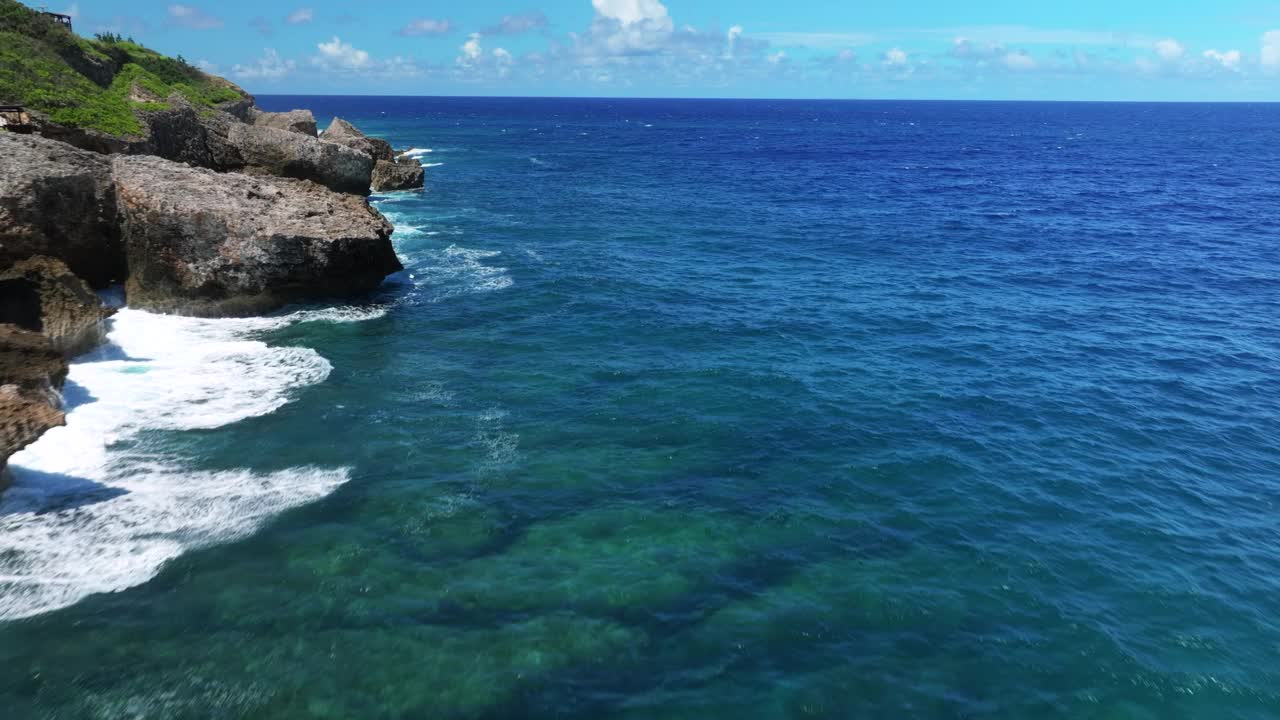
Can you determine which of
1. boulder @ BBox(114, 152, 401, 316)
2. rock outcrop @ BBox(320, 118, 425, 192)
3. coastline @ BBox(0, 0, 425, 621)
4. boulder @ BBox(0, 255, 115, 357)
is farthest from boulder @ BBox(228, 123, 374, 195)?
boulder @ BBox(0, 255, 115, 357)

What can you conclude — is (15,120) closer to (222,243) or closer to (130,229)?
(130,229)

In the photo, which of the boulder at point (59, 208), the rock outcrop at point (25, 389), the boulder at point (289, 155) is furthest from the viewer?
the boulder at point (289, 155)

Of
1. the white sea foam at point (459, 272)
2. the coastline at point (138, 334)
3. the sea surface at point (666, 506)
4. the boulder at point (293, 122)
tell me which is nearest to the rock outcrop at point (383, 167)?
the boulder at point (293, 122)

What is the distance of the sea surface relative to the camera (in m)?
15.3

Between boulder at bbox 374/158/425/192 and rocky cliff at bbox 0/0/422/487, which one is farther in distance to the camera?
boulder at bbox 374/158/425/192

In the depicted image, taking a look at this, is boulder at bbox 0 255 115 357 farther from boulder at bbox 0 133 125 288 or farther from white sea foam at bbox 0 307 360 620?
boulder at bbox 0 133 125 288

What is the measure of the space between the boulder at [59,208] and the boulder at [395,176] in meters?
40.5

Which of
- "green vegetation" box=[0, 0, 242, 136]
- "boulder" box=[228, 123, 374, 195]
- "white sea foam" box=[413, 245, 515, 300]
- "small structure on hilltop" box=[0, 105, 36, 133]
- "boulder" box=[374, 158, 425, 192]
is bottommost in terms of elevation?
"white sea foam" box=[413, 245, 515, 300]

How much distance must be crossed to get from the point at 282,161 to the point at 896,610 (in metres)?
47.5

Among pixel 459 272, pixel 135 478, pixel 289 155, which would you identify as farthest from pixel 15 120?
pixel 135 478

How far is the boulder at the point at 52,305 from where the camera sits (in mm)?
26984

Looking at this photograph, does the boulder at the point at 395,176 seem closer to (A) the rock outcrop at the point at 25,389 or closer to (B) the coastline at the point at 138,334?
(B) the coastline at the point at 138,334

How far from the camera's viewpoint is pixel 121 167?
1348 inches

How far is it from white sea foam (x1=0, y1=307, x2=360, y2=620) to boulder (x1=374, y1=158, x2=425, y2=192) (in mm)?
45098
